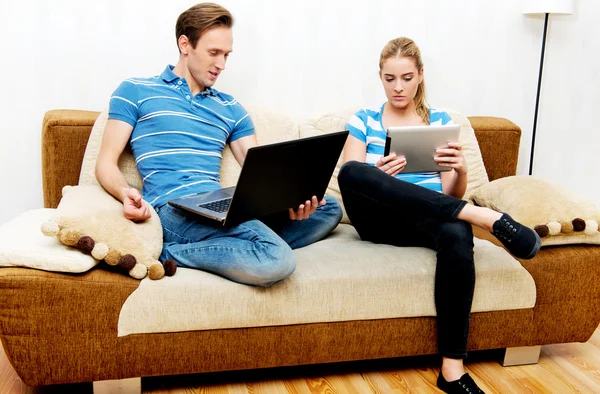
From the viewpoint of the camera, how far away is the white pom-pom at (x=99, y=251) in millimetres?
1645

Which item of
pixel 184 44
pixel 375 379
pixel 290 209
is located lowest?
pixel 375 379

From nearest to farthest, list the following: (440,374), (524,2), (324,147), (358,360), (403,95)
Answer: (324,147) → (440,374) → (358,360) → (403,95) → (524,2)

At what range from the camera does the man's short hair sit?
204 centimetres

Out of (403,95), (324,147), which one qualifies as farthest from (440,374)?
(403,95)

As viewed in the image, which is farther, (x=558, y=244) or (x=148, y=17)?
(x=148, y=17)

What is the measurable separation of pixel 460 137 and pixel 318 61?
0.64 metres

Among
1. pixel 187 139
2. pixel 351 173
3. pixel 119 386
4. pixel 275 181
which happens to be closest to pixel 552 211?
pixel 351 173

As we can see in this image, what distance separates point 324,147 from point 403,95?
1.89ft

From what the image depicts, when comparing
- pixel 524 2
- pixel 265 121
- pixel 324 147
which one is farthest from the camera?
pixel 524 2

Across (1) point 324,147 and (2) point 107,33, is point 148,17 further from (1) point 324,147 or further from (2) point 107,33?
(1) point 324,147

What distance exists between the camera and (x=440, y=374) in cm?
190

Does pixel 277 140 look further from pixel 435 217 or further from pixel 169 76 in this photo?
pixel 435 217

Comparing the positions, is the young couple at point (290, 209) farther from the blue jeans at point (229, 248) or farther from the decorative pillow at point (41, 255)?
the decorative pillow at point (41, 255)

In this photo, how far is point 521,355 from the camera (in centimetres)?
207
